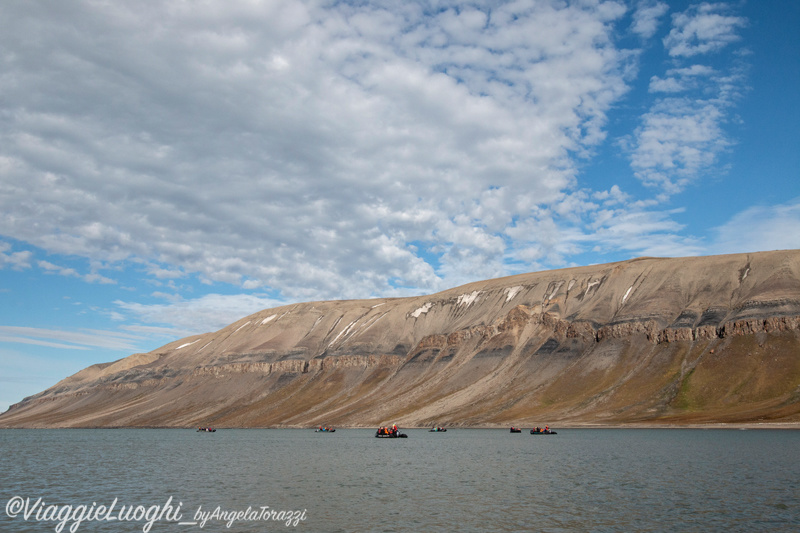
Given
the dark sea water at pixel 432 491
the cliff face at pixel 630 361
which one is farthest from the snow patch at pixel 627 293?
the dark sea water at pixel 432 491

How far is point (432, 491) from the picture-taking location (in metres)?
42.6

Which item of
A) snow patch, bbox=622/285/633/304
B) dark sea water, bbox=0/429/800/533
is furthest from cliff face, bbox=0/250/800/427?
dark sea water, bbox=0/429/800/533

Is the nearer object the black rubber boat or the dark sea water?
the dark sea water

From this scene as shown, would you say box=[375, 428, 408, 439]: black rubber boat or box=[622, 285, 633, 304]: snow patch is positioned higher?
box=[622, 285, 633, 304]: snow patch

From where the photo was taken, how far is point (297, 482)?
48531 millimetres

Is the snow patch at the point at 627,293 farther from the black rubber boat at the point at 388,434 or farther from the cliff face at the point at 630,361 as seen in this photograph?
the black rubber boat at the point at 388,434

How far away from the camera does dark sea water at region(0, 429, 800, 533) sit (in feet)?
103

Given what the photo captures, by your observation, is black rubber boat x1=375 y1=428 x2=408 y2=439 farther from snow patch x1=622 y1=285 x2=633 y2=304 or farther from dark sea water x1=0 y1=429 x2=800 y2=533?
snow patch x1=622 y1=285 x2=633 y2=304

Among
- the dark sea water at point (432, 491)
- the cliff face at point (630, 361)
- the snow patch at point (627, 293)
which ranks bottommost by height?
the dark sea water at point (432, 491)

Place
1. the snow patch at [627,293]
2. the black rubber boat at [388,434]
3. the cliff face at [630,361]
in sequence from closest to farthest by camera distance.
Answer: the black rubber boat at [388,434]
the cliff face at [630,361]
the snow patch at [627,293]

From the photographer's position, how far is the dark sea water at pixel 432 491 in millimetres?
31344

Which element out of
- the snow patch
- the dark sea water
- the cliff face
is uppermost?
the snow patch

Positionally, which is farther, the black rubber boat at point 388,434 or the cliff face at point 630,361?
the cliff face at point 630,361

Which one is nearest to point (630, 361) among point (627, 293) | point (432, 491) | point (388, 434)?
point (627, 293)
